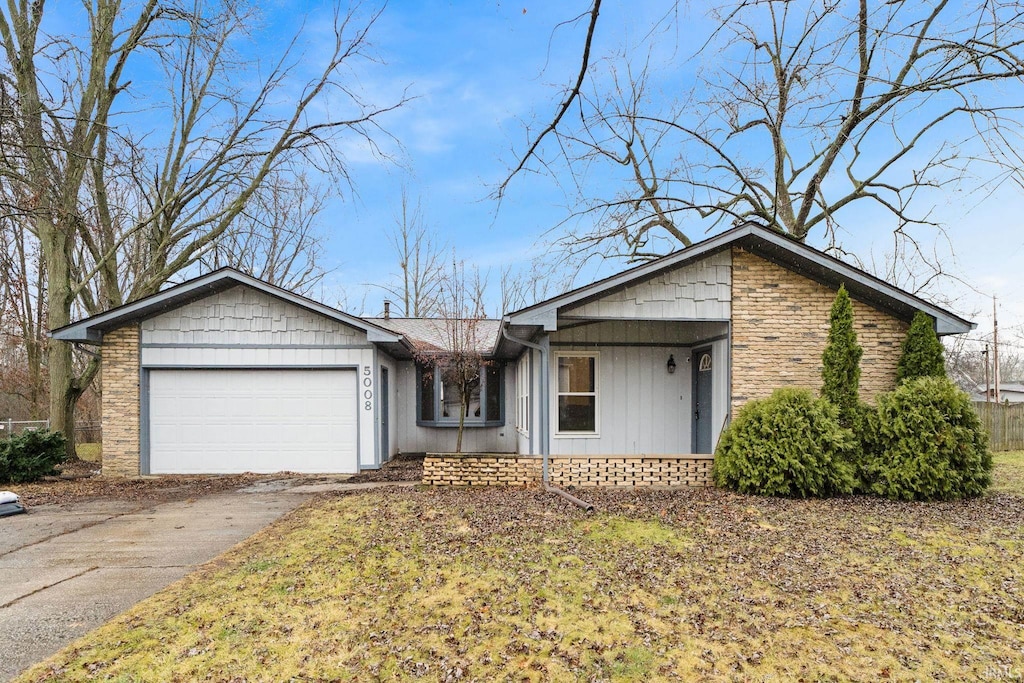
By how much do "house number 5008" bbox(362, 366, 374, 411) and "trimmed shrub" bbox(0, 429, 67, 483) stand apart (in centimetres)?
517

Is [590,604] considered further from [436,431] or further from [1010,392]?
[1010,392]

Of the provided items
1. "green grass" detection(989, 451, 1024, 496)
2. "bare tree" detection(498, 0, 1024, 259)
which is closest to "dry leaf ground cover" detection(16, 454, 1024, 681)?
"green grass" detection(989, 451, 1024, 496)

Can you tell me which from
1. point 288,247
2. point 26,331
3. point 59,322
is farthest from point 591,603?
point 288,247

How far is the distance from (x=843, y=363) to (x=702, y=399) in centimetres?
260

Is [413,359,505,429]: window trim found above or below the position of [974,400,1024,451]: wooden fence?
above

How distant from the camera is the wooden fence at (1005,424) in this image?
16.8 m

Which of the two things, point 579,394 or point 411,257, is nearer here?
point 579,394

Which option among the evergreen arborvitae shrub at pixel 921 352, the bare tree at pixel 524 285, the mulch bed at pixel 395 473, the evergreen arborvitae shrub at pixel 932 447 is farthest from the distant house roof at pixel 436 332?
the evergreen arborvitae shrub at pixel 921 352

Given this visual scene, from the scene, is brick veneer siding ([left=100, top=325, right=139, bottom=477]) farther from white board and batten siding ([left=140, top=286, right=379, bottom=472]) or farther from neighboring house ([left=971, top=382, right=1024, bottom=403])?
neighboring house ([left=971, top=382, right=1024, bottom=403])

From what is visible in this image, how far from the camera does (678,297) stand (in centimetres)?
904

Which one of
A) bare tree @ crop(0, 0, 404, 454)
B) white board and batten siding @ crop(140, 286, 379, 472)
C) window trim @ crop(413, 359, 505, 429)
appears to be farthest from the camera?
window trim @ crop(413, 359, 505, 429)

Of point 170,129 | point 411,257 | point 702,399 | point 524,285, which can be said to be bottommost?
point 702,399

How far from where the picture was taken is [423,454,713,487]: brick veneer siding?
8977 mm

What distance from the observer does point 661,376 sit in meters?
11.0
